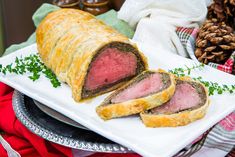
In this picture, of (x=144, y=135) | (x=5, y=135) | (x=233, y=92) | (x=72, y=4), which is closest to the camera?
(x=144, y=135)

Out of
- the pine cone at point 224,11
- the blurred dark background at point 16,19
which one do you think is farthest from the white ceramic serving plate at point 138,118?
the blurred dark background at point 16,19

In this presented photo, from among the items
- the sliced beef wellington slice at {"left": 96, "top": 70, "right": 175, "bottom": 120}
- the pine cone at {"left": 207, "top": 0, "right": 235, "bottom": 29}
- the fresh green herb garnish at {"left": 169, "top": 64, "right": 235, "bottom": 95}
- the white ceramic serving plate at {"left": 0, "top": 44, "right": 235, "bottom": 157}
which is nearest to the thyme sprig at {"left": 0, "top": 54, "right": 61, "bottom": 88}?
the white ceramic serving plate at {"left": 0, "top": 44, "right": 235, "bottom": 157}

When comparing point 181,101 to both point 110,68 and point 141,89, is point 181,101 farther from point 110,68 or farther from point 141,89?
point 110,68

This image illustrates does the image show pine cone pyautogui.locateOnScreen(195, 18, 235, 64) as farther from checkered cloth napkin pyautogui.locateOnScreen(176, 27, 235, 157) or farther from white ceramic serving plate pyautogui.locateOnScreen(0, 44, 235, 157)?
checkered cloth napkin pyautogui.locateOnScreen(176, 27, 235, 157)

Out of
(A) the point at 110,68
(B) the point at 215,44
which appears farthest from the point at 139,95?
(B) the point at 215,44

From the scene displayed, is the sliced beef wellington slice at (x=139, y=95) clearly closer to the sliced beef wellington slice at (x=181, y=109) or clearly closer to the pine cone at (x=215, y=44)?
the sliced beef wellington slice at (x=181, y=109)

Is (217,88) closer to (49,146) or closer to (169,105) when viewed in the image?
(169,105)

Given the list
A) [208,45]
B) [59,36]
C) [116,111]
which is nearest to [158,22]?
[208,45]
